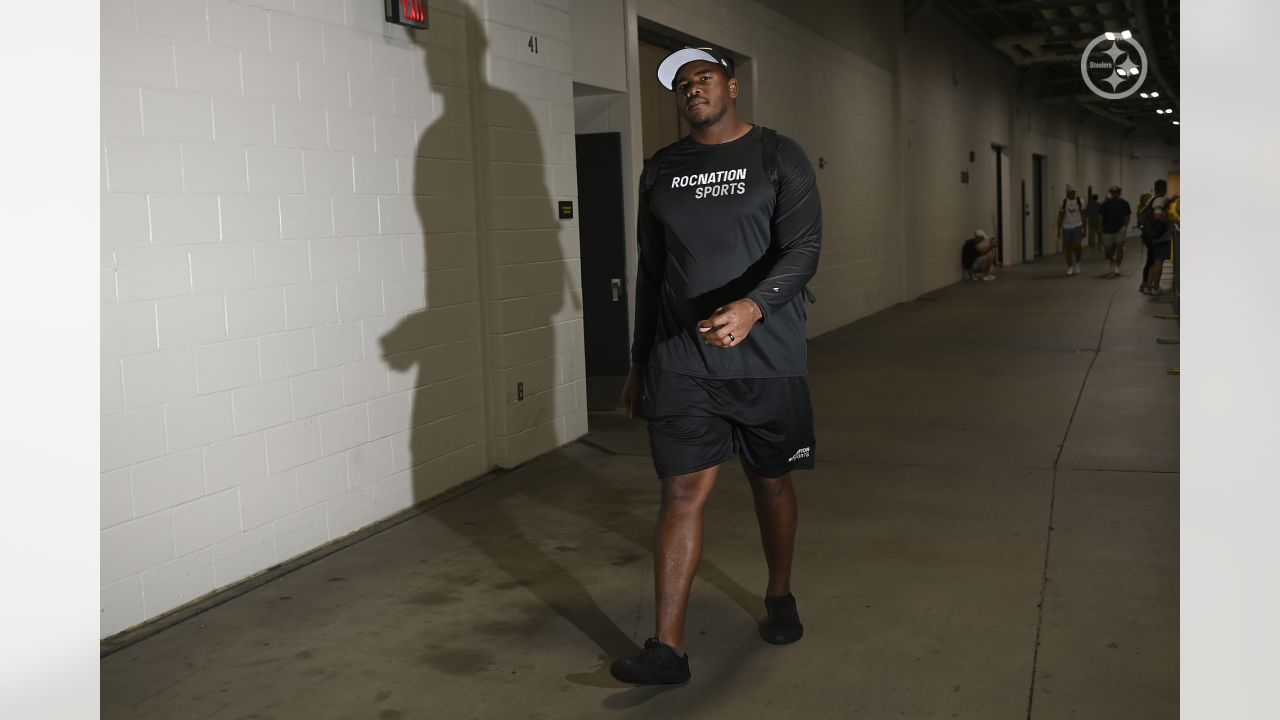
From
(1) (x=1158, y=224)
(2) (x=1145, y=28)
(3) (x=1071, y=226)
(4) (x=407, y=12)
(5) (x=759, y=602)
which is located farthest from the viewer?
(3) (x=1071, y=226)

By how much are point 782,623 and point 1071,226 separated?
18.9 m

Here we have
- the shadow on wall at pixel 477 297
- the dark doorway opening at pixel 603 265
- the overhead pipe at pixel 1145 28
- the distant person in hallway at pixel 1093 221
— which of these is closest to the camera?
the shadow on wall at pixel 477 297

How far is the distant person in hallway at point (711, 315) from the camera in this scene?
3.21 meters

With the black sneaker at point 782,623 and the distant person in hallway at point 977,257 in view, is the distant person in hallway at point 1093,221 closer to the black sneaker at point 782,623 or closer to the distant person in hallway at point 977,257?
the distant person in hallway at point 977,257

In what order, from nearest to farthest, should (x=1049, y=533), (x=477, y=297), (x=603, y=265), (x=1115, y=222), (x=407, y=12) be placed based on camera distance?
(x=1049, y=533)
(x=407, y=12)
(x=477, y=297)
(x=603, y=265)
(x=1115, y=222)

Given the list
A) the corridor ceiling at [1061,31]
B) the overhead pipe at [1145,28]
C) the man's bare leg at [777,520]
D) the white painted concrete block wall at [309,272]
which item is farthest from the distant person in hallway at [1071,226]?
the man's bare leg at [777,520]

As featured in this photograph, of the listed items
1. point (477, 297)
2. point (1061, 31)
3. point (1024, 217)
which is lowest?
point (477, 297)

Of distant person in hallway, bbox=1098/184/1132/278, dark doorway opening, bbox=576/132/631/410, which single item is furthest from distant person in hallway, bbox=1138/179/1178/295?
dark doorway opening, bbox=576/132/631/410

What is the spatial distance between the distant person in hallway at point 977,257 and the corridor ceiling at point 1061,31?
383 cm

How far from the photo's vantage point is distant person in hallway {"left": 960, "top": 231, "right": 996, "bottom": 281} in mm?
20297

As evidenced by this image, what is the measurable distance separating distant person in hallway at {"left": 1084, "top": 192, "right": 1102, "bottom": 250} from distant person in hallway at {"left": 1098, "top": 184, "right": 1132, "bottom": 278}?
8188 millimetres

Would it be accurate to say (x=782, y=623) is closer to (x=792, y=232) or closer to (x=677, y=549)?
(x=677, y=549)

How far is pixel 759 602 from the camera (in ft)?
12.8

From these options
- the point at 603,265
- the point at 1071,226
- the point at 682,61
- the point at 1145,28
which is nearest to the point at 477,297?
the point at 603,265
